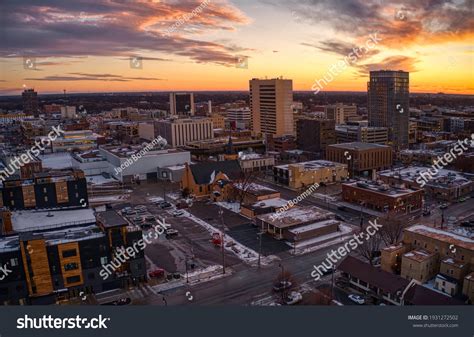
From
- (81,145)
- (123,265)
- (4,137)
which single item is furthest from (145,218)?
(4,137)

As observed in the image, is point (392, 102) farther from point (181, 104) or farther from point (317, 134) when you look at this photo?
point (181, 104)

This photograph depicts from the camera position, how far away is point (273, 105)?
33719mm

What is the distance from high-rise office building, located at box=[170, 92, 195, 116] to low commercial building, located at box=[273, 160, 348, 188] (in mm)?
34402

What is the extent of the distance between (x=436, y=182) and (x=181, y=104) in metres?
40.7

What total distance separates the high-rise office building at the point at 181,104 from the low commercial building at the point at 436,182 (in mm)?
37388

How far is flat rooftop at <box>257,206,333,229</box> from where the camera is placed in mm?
12789

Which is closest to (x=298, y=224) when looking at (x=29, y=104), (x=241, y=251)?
(x=241, y=251)

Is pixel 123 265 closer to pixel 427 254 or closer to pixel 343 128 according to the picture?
pixel 427 254

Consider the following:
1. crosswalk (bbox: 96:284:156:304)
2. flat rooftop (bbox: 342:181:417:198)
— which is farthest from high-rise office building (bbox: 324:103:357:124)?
crosswalk (bbox: 96:284:156:304)

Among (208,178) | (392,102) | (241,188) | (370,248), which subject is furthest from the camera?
(392,102)

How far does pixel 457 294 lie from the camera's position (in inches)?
340

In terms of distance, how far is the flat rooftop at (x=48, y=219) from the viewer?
1083 centimetres

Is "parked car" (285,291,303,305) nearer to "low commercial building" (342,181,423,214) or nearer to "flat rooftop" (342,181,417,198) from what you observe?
"low commercial building" (342,181,423,214)

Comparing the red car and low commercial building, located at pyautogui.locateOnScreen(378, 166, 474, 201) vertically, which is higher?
low commercial building, located at pyautogui.locateOnScreen(378, 166, 474, 201)
